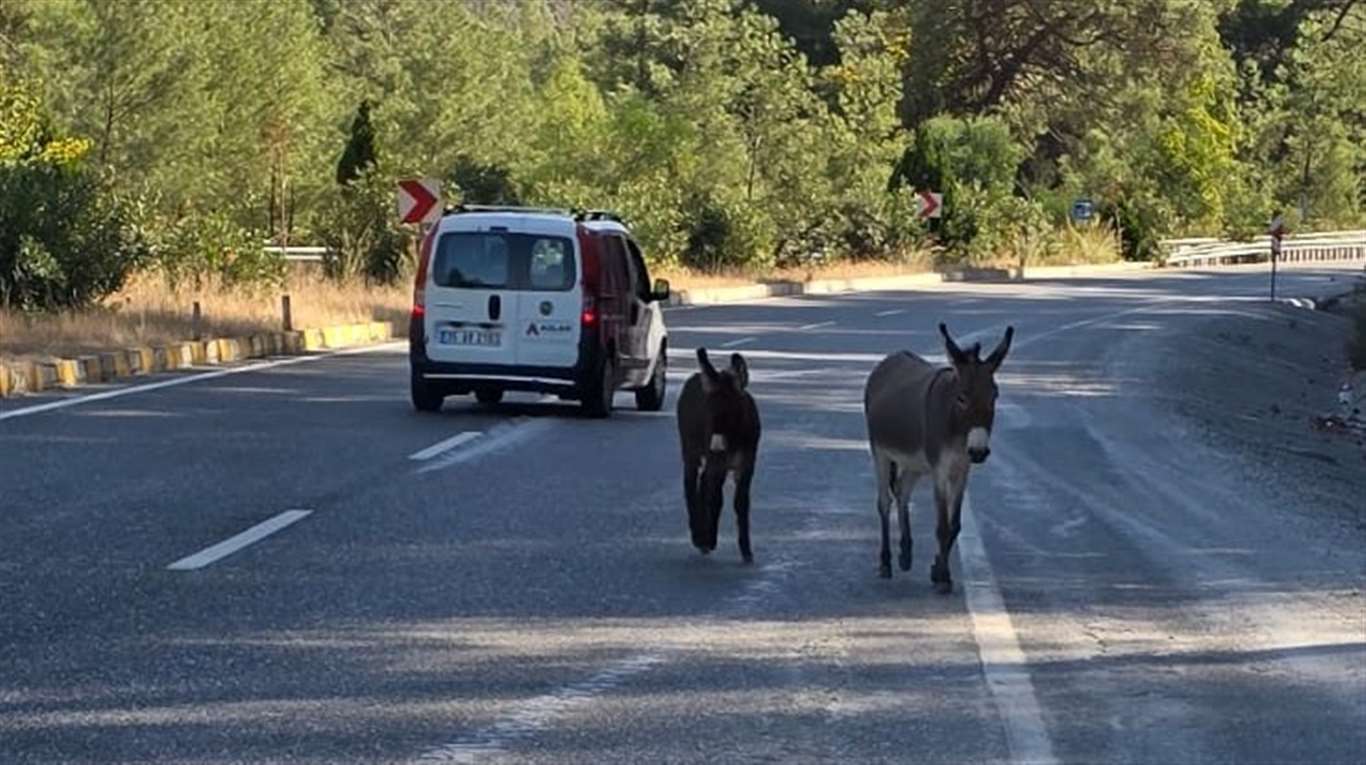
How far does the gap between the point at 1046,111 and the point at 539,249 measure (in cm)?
6382

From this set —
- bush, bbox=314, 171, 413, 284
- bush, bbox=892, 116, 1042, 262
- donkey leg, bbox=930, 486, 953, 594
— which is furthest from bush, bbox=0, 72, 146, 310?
bush, bbox=892, 116, 1042, 262

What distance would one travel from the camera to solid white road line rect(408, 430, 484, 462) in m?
16.7

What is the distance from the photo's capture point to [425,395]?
20203 mm

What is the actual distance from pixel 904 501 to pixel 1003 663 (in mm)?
2468

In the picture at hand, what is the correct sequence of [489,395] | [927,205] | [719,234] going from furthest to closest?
1. [927,205]
2. [719,234]
3. [489,395]

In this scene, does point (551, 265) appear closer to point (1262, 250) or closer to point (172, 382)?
point (172, 382)

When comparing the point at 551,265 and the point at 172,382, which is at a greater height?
the point at 551,265

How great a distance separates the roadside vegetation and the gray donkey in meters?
14.9

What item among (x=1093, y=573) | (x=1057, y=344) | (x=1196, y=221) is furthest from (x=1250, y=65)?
(x=1093, y=573)

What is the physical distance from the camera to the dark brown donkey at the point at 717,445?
1190cm

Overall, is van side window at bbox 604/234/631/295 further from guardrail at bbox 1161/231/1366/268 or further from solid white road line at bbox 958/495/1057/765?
guardrail at bbox 1161/231/1366/268

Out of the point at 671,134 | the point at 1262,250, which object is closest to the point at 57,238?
the point at 671,134

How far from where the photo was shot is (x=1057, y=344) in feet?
110

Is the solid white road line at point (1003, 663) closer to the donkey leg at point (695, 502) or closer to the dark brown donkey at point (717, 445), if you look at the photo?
the dark brown donkey at point (717, 445)
